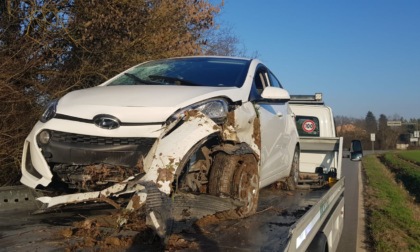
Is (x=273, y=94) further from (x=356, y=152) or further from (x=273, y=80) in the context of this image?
(x=356, y=152)

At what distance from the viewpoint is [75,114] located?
3.76m

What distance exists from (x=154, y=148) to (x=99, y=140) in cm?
52

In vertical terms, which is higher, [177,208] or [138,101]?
[138,101]

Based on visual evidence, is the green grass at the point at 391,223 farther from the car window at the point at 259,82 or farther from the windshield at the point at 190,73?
the windshield at the point at 190,73

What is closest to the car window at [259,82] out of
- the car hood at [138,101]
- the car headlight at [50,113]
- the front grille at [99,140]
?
the car hood at [138,101]

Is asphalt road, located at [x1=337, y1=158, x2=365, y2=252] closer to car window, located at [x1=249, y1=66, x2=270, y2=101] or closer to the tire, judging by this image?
the tire

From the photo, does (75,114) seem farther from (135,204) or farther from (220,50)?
(220,50)

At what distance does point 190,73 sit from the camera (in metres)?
4.83

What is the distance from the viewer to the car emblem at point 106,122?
3605 millimetres

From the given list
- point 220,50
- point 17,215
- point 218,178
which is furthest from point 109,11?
point 220,50

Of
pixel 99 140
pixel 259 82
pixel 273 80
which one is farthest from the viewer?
pixel 273 80

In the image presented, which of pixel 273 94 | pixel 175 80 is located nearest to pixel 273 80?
pixel 273 94

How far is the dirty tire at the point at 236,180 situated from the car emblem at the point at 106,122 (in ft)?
2.79

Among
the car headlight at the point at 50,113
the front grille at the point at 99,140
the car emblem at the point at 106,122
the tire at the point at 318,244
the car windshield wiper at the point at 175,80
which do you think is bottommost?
the tire at the point at 318,244
